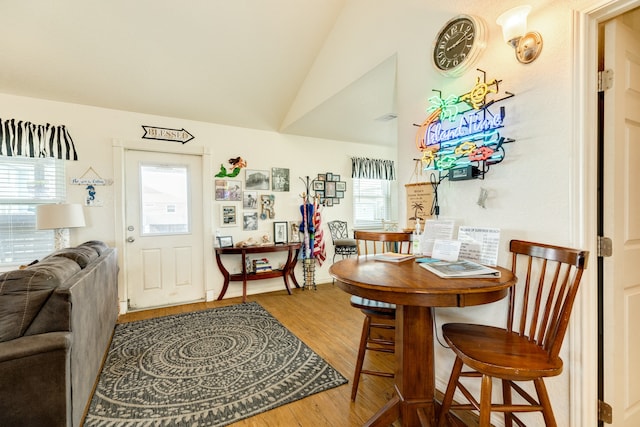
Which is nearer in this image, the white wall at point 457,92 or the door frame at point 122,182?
the white wall at point 457,92

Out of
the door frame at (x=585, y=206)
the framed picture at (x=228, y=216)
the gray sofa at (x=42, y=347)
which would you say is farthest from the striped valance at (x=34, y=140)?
the door frame at (x=585, y=206)

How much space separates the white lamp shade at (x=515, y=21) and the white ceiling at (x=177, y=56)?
3.62 feet

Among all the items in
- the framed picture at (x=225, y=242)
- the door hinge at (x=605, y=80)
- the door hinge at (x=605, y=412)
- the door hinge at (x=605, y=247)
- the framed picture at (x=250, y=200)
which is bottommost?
the door hinge at (x=605, y=412)

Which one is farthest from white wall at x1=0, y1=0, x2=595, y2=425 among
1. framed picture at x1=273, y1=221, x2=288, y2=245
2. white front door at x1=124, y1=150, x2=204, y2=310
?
framed picture at x1=273, y1=221, x2=288, y2=245

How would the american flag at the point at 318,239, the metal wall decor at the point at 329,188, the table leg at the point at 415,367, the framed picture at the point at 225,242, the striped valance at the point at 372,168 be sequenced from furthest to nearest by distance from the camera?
the striped valance at the point at 372,168 → the metal wall decor at the point at 329,188 → the american flag at the point at 318,239 → the framed picture at the point at 225,242 → the table leg at the point at 415,367

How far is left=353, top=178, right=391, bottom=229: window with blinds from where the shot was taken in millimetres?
5223

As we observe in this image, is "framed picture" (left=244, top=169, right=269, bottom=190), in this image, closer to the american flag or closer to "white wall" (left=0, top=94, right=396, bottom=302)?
"white wall" (left=0, top=94, right=396, bottom=302)

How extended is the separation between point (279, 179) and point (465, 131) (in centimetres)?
303

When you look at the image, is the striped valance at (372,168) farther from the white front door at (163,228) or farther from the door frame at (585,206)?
the door frame at (585,206)

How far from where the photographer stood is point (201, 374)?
7.07 feet

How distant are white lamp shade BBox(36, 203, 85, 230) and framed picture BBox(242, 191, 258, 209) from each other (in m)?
1.84

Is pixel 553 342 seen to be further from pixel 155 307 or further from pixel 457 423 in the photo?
pixel 155 307

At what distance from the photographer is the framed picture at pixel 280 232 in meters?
4.38

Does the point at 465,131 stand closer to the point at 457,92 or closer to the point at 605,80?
the point at 457,92
